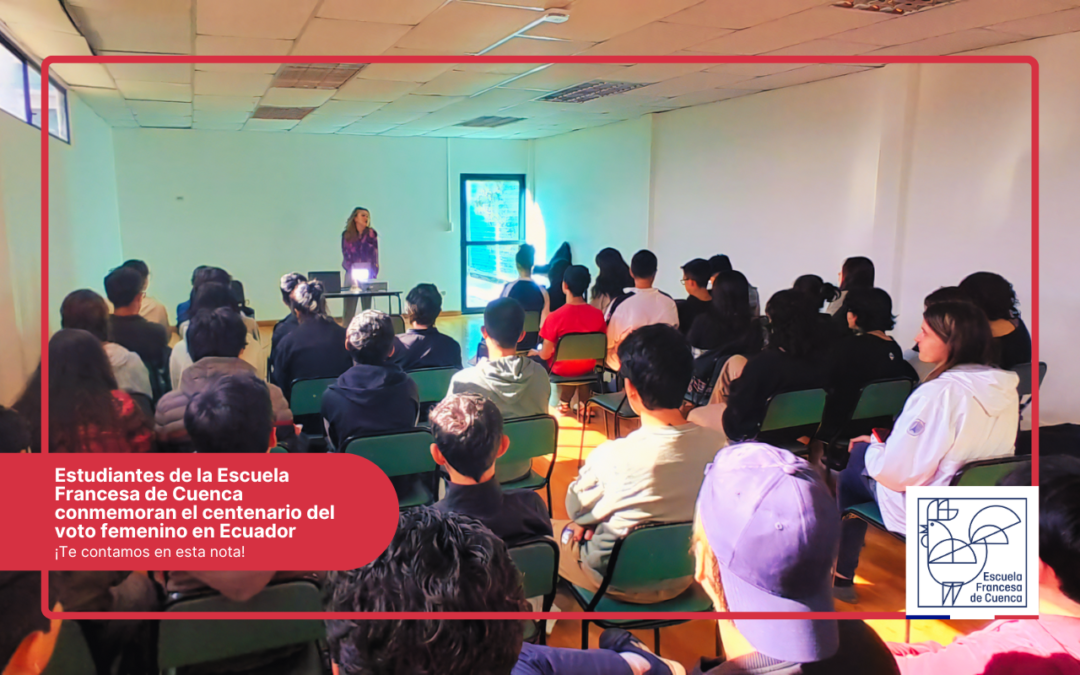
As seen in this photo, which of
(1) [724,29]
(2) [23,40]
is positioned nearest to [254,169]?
(2) [23,40]

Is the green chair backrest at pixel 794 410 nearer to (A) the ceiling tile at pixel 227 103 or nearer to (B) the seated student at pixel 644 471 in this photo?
(B) the seated student at pixel 644 471

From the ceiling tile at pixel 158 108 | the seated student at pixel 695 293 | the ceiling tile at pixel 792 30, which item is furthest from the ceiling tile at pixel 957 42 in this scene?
the ceiling tile at pixel 158 108

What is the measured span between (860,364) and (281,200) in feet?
22.6

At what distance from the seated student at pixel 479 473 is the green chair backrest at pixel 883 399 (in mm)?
1527

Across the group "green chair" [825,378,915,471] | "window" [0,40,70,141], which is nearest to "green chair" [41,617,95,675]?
"green chair" [825,378,915,471]

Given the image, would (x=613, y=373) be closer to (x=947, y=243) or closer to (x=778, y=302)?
(x=778, y=302)

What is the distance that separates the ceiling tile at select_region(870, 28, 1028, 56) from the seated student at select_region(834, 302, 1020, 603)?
2205 millimetres

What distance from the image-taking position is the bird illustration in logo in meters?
1.11

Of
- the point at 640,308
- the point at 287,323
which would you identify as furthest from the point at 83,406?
the point at 640,308

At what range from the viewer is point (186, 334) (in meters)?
2.17

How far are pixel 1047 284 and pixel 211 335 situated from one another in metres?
3.99

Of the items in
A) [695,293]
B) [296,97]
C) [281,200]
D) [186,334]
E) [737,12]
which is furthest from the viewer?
[281,200]

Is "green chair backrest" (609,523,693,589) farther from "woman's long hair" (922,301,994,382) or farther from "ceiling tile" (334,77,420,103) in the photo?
"ceiling tile" (334,77,420,103)

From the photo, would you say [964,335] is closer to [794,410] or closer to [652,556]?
[794,410]
